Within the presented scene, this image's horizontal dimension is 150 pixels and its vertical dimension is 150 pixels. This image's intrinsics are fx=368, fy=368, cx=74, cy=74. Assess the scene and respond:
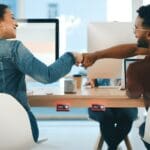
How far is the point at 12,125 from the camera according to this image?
1604 mm

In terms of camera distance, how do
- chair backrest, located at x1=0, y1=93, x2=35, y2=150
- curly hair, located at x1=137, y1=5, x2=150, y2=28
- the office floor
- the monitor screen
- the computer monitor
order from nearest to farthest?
chair backrest, located at x1=0, y1=93, x2=35, y2=150, curly hair, located at x1=137, y1=5, x2=150, y2=28, the computer monitor, the monitor screen, the office floor

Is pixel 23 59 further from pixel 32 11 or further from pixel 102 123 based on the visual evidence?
pixel 32 11

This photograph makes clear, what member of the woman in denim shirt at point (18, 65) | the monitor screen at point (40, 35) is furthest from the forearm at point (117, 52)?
the monitor screen at point (40, 35)

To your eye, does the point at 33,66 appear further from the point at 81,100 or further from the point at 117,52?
the point at 117,52

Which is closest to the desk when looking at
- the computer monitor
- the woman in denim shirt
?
the woman in denim shirt

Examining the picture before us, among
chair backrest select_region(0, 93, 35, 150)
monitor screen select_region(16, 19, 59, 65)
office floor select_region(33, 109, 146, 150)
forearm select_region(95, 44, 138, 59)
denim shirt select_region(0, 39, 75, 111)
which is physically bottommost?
office floor select_region(33, 109, 146, 150)

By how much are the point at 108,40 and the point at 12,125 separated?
112 cm

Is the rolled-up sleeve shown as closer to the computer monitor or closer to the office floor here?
the computer monitor

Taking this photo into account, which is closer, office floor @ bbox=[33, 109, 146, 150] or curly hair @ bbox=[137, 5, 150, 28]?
curly hair @ bbox=[137, 5, 150, 28]

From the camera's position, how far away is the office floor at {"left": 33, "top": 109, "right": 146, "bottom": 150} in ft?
12.2

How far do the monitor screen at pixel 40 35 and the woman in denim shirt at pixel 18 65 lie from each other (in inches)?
30.8

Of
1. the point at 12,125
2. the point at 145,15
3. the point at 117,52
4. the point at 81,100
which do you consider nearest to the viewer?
the point at 12,125

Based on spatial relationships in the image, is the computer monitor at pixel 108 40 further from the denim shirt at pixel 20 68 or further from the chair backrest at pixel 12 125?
the chair backrest at pixel 12 125

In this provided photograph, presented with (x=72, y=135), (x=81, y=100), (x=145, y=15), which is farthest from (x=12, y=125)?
(x=72, y=135)
